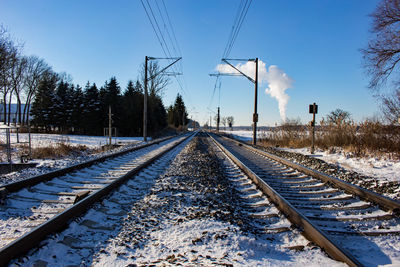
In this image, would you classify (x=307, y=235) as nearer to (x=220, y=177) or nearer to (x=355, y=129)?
(x=220, y=177)

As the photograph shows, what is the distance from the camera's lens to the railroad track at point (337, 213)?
2.59 metres

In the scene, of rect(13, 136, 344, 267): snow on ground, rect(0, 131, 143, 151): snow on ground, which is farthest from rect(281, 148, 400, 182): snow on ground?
rect(0, 131, 143, 151): snow on ground

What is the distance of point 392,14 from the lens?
15805mm

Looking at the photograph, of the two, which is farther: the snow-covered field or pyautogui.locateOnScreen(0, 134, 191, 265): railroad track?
the snow-covered field

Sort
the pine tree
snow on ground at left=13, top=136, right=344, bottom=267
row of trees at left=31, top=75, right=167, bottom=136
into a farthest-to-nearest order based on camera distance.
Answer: the pine tree → row of trees at left=31, top=75, right=167, bottom=136 → snow on ground at left=13, top=136, right=344, bottom=267

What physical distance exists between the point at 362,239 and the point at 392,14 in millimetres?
18856

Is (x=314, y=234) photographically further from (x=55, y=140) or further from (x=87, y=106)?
(x=87, y=106)

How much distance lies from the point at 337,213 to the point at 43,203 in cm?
468

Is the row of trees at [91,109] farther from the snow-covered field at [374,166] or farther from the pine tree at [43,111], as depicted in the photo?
the snow-covered field at [374,166]

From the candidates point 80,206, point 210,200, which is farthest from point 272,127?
point 80,206

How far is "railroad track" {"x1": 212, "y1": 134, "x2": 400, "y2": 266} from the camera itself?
8.50ft

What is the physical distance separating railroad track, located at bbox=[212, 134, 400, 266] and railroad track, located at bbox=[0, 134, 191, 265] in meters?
2.75

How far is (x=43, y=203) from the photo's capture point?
13.1 feet

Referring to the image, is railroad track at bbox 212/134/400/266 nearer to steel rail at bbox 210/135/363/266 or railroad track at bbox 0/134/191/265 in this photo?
steel rail at bbox 210/135/363/266
